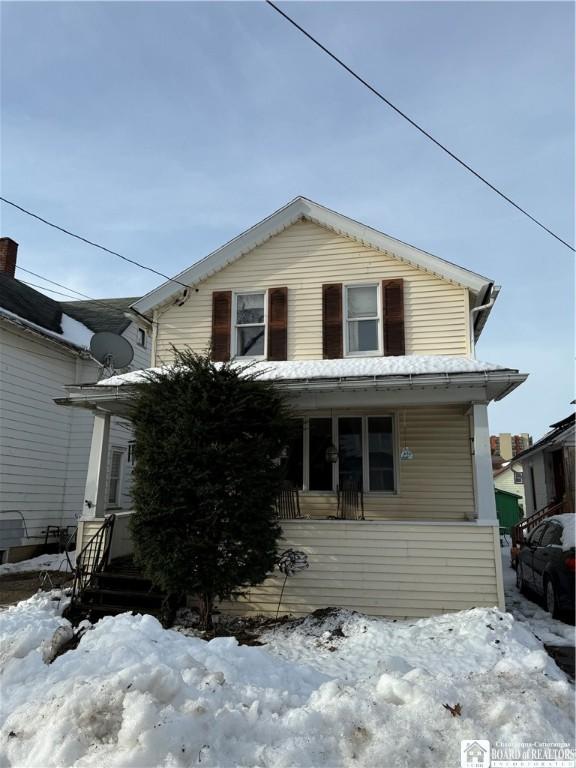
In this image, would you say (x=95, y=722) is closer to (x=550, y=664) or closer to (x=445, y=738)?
(x=445, y=738)

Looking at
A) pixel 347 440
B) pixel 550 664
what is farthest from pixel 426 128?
pixel 550 664

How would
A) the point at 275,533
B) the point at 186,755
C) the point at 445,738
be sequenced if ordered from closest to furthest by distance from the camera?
the point at 186,755, the point at 445,738, the point at 275,533

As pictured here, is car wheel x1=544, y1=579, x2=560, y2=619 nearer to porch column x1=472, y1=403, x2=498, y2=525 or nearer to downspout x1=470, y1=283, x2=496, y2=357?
porch column x1=472, y1=403, x2=498, y2=525

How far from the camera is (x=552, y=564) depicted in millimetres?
7969

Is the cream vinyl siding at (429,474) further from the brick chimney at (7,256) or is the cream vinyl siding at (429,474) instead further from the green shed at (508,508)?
the green shed at (508,508)

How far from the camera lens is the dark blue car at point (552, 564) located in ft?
24.8

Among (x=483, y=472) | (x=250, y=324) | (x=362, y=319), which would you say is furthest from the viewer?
(x=250, y=324)

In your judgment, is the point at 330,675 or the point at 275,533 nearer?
the point at 330,675

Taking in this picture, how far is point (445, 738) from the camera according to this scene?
3795 mm

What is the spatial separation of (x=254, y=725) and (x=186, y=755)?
539 millimetres

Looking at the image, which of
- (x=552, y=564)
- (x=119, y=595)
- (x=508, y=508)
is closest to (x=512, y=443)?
(x=508, y=508)

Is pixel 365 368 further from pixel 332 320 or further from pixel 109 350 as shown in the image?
pixel 109 350

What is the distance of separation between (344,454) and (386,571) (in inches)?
110

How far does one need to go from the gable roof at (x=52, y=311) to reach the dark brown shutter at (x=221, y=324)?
5126 mm
